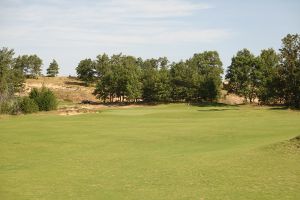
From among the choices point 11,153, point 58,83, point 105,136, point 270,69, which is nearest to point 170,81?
point 270,69

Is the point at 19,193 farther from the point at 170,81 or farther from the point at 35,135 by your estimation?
the point at 170,81

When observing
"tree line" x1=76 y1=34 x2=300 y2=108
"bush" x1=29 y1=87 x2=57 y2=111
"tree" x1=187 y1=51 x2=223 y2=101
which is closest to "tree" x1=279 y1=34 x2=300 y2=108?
"tree line" x1=76 y1=34 x2=300 y2=108

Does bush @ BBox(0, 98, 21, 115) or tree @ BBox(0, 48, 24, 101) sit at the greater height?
tree @ BBox(0, 48, 24, 101)

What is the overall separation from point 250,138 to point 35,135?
700 inches

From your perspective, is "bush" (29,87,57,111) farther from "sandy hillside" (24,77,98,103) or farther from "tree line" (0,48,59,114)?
"sandy hillside" (24,77,98,103)

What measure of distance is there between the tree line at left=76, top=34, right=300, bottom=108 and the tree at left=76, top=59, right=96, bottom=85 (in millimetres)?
30586

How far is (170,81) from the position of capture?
3915 inches

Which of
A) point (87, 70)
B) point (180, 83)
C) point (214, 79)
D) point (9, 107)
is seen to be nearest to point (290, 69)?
point (214, 79)

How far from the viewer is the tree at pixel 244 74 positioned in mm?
87875

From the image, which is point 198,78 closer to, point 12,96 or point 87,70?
point 12,96

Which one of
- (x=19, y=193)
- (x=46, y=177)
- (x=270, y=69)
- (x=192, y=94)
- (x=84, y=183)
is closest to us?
(x=19, y=193)

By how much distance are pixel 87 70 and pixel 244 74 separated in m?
66.0

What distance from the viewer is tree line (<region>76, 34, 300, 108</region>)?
7638 centimetres

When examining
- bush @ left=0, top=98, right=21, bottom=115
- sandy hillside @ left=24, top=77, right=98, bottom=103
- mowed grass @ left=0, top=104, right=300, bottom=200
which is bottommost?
mowed grass @ left=0, top=104, right=300, bottom=200
